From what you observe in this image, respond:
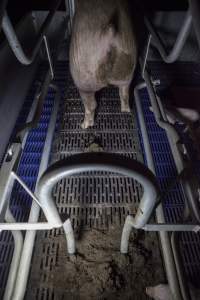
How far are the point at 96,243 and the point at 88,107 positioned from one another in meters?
1.13

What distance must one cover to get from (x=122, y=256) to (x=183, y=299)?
1.28 ft

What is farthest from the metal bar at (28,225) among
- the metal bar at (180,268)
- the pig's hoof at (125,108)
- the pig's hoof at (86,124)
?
the pig's hoof at (125,108)

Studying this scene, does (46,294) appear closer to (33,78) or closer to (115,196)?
(115,196)

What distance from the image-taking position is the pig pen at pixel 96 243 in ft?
5.01

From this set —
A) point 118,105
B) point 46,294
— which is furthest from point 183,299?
point 118,105

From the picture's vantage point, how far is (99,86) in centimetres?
214

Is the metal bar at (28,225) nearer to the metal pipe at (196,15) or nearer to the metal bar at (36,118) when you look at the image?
the metal bar at (36,118)

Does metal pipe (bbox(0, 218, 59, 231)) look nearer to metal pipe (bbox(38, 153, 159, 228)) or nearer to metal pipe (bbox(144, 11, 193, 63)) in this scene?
metal pipe (bbox(38, 153, 159, 228))

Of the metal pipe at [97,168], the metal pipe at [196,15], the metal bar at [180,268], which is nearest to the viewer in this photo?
the metal pipe at [97,168]

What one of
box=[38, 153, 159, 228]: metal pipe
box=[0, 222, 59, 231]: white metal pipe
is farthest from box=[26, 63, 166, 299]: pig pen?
box=[38, 153, 159, 228]: metal pipe

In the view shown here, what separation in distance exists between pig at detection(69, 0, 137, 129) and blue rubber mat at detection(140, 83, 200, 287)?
1.91ft

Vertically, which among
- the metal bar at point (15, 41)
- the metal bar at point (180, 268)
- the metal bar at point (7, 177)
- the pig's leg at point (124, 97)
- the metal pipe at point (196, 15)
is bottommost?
the metal bar at point (180, 268)

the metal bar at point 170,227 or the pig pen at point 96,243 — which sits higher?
the metal bar at point 170,227

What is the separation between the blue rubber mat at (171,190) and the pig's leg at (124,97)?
0.60 feet
